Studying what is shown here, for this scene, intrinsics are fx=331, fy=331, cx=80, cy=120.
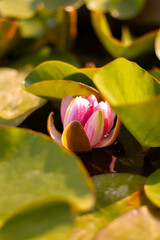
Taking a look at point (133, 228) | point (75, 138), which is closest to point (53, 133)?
point (75, 138)

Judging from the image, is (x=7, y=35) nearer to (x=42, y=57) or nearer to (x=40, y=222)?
(x=42, y=57)

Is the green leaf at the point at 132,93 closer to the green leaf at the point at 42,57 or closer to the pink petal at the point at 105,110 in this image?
the pink petal at the point at 105,110

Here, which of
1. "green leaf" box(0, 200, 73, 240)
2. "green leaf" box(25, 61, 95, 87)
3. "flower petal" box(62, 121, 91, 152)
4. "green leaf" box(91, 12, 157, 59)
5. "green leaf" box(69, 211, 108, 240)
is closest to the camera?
"green leaf" box(0, 200, 73, 240)

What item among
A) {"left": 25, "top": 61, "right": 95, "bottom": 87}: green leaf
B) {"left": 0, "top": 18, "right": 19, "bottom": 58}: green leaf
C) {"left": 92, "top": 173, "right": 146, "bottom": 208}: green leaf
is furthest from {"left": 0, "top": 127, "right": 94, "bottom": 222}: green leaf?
{"left": 0, "top": 18, "right": 19, "bottom": 58}: green leaf

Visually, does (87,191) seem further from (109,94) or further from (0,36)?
(0,36)

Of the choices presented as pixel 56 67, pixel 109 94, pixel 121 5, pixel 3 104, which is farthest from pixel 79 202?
pixel 121 5

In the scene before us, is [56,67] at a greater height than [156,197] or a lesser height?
greater

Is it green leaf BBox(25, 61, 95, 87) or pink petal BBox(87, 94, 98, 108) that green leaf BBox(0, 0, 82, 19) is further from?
pink petal BBox(87, 94, 98, 108)
